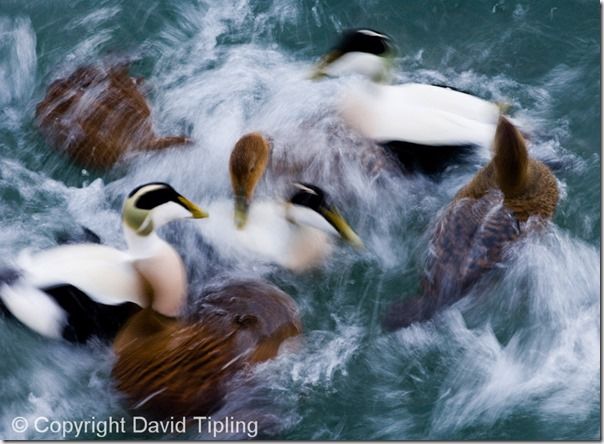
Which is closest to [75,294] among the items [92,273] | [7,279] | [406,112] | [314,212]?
[92,273]

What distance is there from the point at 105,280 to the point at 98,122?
1178mm

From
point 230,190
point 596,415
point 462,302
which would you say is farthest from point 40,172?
point 596,415

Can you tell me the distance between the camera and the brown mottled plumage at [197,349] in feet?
17.2

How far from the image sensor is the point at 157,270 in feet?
18.2

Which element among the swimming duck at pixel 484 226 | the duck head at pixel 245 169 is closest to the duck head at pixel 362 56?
the duck head at pixel 245 169

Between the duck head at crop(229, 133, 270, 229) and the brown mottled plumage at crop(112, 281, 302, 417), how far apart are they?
46 centimetres

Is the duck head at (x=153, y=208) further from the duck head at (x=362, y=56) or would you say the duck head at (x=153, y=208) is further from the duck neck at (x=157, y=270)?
the duck head at (x=362, y=56)

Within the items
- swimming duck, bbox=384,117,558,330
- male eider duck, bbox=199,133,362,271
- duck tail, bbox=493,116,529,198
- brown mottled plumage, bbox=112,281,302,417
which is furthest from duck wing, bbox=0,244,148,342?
duck tail, bbox=493,116,529,198

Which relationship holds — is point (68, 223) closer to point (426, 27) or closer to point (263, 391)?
point (263, 391)

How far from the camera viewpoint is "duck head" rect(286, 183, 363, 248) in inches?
221

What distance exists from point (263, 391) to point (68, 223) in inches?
58.7

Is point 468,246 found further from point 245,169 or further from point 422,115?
point 245,169

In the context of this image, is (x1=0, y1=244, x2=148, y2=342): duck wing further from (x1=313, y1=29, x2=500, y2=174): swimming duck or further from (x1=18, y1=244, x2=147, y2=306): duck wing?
(x1=313, y1=29, x2=500, y2=174): swimming duck

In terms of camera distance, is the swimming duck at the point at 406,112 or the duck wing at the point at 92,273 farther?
the swimming duck at the point at 406,112
